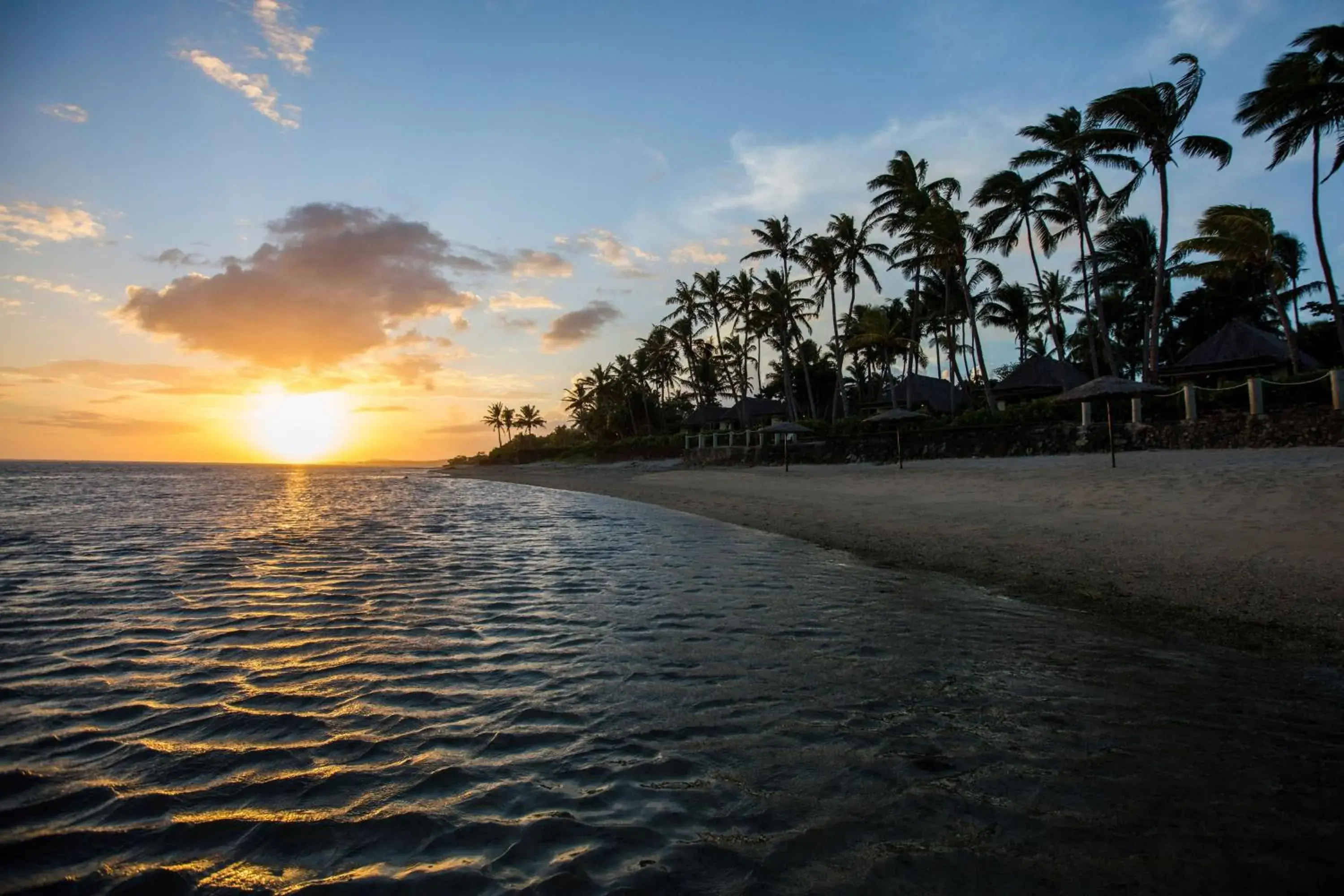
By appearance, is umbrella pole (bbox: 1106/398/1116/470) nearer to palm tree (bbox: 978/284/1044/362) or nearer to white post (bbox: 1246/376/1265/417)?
white post (bbox: 1246/376/1265/417)

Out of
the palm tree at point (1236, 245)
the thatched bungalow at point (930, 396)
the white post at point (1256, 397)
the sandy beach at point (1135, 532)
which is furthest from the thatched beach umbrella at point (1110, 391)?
the thatched bungalow at point (930, 396)

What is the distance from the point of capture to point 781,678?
5098 millimetres

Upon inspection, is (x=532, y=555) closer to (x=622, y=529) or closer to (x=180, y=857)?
(x=622, y=529)

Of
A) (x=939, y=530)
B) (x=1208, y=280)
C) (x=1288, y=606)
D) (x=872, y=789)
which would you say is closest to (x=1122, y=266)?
(x=1208, y=280)

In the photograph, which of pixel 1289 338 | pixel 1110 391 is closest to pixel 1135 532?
pixel 1110 391

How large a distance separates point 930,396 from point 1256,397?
2909 centimetres

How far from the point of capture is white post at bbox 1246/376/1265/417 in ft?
56.3

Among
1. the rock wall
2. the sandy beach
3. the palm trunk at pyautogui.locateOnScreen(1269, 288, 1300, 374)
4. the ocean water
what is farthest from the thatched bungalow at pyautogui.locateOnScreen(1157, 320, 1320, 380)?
the ocean water

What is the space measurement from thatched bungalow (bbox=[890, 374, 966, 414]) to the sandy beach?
78.9ft

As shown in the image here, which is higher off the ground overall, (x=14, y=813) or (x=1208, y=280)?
(x=1208, y=280)

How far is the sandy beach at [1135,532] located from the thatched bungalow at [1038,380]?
1699 centimetres

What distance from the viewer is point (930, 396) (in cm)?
4616

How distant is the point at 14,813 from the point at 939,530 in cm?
1230

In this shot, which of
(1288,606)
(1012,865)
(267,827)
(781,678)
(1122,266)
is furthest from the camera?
(1122,266)
